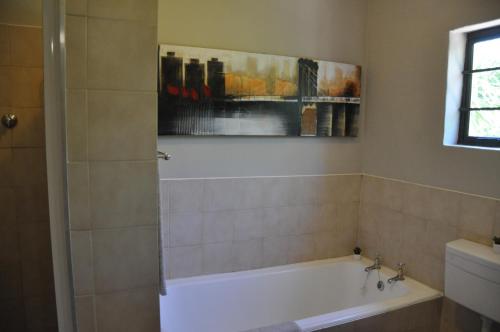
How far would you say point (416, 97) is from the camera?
2385 millimetres

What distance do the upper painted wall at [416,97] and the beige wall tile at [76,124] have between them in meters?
2.06

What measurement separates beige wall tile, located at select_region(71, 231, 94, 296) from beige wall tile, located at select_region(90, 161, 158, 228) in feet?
0.19

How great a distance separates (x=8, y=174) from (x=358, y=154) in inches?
93.7

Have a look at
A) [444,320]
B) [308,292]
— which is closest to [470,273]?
[444,320]

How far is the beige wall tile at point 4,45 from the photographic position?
184cm

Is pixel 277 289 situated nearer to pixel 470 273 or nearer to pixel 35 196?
pixel 470 273

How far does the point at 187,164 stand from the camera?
7.54 ft

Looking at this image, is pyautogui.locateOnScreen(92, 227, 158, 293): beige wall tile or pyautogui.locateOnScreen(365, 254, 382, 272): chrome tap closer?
pyautogui.locateOnScreen(92, 227, 158, 293): beige wall tile

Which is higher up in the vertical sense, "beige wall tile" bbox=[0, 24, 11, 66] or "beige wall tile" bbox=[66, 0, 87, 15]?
"beige wall tile" bbox=[0, 24, 11, 66]

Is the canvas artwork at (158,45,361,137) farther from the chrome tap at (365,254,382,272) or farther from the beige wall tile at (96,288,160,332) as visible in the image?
the beige wall tile at (96,288,160,332)

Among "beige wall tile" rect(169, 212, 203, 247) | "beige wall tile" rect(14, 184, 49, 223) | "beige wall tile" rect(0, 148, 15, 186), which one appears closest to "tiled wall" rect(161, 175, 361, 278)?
"beige wall tile" rect(169, 212, 203, 247)

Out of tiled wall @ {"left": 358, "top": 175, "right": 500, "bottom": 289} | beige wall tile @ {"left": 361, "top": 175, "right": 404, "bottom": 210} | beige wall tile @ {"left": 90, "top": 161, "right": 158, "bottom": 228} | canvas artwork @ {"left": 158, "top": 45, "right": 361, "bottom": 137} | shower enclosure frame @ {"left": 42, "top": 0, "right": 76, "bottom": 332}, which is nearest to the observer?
shower enclosure frame @ {"left": 42, "top": 0, "right": 76, "bottom": 332}

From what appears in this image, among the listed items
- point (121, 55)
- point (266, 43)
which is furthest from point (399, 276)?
point (121, 55)

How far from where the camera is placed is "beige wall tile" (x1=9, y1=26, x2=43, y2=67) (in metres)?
1.86
